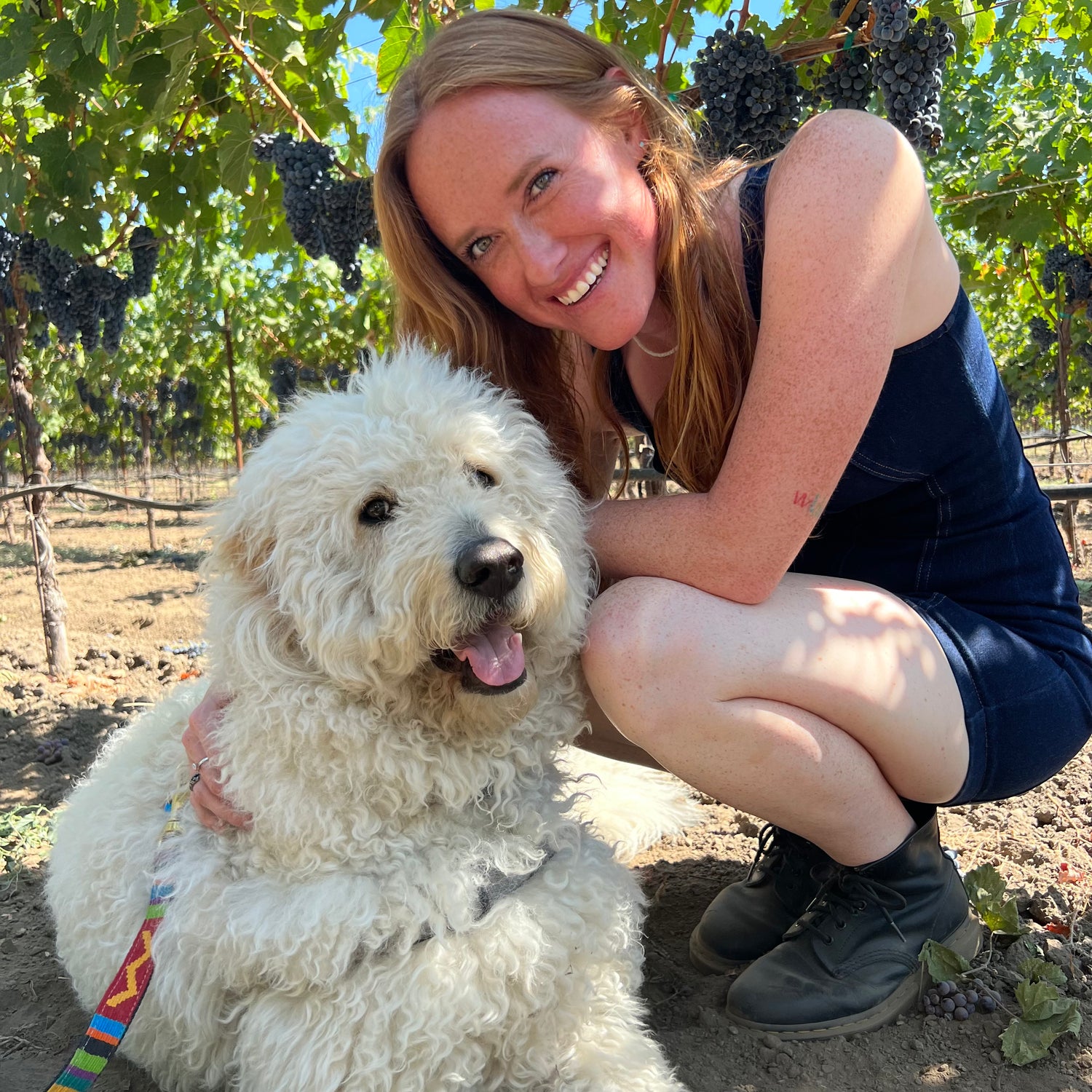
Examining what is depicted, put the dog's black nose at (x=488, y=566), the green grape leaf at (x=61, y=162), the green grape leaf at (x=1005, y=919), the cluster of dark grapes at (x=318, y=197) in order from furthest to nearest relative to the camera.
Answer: the green grape leaf at (x=61, y=162) < the cluster of dark grapes at (x=318, y=197) < the green grape leaf at (x=1005, y=919) < the dog's black nose at (x=488, y=566)

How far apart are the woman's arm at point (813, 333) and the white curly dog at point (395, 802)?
1.30 feet

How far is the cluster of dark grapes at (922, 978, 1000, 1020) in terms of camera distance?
2.06 metres

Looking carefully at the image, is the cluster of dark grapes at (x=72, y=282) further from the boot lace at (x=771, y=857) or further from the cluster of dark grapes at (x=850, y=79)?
the boot lace at (x=771, y=857)

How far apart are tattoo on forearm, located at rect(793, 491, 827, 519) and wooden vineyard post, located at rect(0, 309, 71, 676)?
4160mm

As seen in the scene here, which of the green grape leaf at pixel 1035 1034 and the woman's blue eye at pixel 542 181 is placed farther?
the woman's blue eye at pixel 542 181

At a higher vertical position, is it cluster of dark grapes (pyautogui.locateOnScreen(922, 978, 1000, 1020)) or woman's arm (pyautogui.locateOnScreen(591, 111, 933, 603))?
woman's arm (pyautogui.locateOnScreen(591, 111, 933, 603))

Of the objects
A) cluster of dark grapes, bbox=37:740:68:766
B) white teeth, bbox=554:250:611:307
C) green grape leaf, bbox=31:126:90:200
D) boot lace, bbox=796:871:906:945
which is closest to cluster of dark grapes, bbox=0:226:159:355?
green grape leaf, bbox=31:126:90:200

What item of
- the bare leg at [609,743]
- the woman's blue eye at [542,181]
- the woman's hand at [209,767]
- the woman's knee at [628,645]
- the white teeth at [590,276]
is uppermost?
the woman's blue eye at [542,181]

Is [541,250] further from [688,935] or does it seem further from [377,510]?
[688,935]

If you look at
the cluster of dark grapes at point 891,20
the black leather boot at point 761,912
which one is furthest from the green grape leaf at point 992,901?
the cluster of dark grapes at point 891,20

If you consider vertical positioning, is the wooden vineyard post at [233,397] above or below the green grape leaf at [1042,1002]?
above

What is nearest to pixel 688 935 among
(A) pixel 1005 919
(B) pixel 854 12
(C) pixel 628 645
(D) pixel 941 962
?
(D) pixel 941 962

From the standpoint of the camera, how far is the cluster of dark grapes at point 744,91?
2.72 meters

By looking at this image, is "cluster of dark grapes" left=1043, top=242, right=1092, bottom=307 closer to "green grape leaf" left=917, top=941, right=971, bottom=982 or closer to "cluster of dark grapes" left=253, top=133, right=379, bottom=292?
"cluster of dark grapes" left=253, top=133, right=379, bottom=292
